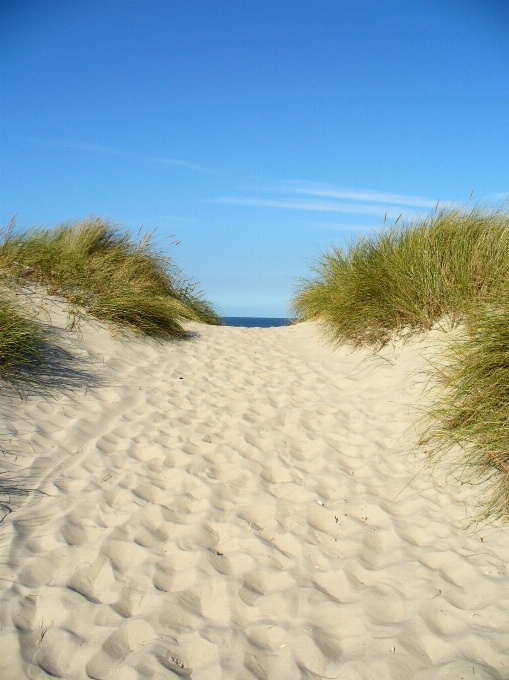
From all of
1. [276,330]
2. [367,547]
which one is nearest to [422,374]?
[367,547]

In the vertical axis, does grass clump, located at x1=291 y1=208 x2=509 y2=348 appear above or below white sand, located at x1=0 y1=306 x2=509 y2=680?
above

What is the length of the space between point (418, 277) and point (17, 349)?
411 cm

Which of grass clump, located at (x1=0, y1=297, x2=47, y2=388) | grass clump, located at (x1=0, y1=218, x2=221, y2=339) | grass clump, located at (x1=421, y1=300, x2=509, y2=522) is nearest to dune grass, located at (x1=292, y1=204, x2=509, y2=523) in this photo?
grass clump, located at (x1=421, y1=300, x2=509, y2=522)

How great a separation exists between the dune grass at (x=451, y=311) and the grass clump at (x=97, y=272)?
2.41m

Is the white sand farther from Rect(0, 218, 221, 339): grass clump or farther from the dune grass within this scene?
Rect(0, 218, 221, 339): grass clump

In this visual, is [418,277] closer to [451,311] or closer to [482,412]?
[451,311]

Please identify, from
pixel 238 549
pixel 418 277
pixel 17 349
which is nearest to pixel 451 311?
pixel 418 277

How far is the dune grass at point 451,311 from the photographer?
3439 mm

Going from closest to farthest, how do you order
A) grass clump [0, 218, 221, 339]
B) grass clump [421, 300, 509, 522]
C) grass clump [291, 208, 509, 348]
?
grass clump [421, 300, 509, 522]
grass clump [291, 208, 509, 348]
grass clump [0, 218, 221, 339]

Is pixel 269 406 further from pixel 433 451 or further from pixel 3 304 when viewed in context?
pixel 3 304

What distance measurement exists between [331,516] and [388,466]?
0.80 metres

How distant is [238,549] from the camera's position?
290 centimetres

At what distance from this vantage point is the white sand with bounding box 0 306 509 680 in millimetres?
2174

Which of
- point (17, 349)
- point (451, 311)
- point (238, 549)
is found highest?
point (451, 311)
